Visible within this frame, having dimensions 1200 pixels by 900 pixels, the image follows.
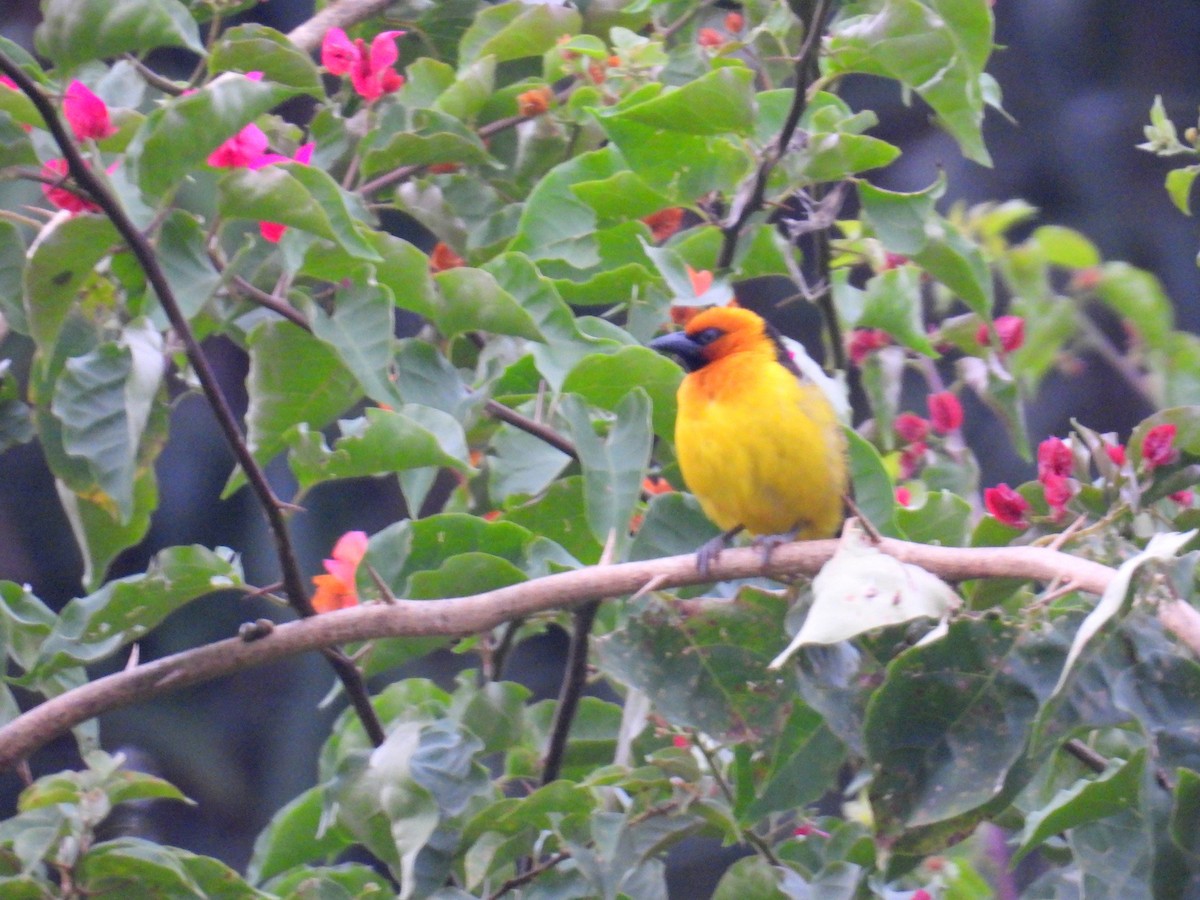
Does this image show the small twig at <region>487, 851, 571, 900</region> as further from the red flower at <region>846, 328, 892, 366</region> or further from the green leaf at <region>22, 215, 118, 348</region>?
the red flower at <region>846, 328, 892, 366</region>

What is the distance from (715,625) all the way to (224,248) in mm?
824

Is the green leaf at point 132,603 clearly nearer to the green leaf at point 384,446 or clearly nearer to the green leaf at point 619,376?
the green leaf at point 384,446

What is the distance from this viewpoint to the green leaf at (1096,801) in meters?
1.33

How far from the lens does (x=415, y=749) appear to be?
168 centimetres

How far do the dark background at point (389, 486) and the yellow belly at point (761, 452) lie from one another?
210cm

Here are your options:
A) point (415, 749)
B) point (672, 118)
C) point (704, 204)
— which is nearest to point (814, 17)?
point (672, 118)

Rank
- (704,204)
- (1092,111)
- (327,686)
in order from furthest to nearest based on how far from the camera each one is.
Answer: (1092,111)
(327,686)
(704,204)

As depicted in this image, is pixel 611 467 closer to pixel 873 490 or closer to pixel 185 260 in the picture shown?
pixel 873 490

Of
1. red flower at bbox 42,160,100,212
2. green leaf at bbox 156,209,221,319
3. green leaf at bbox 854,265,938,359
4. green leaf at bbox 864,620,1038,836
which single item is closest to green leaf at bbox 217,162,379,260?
green leaf at bbox 156,209,221,319

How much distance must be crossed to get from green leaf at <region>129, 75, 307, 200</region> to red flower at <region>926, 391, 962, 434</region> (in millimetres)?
1431

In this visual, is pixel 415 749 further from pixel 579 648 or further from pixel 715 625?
pixel 715 625

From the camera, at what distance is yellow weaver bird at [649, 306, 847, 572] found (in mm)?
2461

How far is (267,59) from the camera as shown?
197cm

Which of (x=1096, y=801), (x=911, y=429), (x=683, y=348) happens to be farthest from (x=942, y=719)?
(x=683, y=348)
